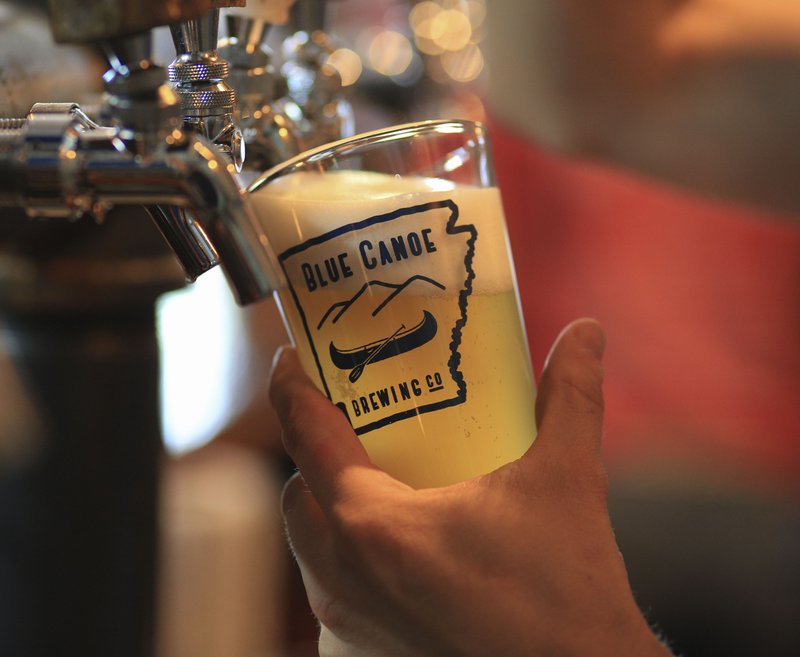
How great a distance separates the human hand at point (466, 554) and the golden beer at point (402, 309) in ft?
0.10

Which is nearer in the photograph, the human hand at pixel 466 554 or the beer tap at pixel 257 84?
the human hand at pixel 466 554

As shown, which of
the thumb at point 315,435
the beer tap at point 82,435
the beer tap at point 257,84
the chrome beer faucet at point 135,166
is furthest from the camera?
the beer tap at point 82,435

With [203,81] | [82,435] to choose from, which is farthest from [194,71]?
[82,435]

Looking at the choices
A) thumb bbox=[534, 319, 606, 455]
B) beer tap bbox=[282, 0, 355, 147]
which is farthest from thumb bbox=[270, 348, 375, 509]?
beer tap bbox=[282, 0, 355, 147]

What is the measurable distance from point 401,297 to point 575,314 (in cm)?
140

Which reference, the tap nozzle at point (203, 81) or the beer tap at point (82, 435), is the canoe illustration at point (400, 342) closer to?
the tap nozzle at point (203, 81)

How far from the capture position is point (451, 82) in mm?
2209

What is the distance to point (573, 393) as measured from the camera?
23.5 inches

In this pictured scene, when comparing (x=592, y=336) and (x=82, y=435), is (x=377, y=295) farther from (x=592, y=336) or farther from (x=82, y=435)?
(x=82, y=435)

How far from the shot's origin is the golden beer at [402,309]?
0.57m

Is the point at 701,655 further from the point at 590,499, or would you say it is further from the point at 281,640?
the point at 590,499

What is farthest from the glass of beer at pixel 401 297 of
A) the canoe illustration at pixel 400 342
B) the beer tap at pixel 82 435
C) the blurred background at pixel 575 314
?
the beer tap at pixel 82 435

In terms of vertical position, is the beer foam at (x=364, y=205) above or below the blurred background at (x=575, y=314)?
above

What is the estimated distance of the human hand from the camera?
1.68ft
